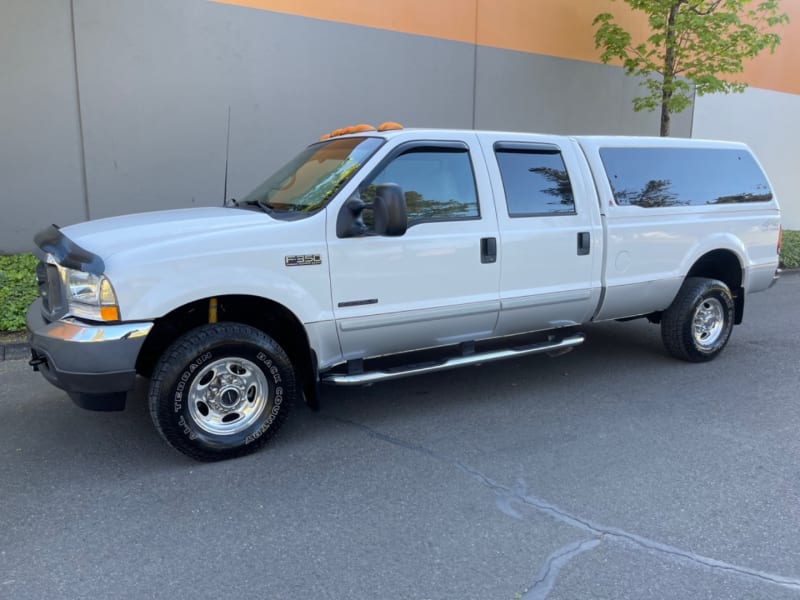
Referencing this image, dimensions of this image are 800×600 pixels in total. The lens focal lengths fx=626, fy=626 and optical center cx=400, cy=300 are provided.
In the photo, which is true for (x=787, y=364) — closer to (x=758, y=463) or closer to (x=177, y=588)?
(x=758, y=463)

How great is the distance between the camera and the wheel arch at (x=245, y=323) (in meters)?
3.97

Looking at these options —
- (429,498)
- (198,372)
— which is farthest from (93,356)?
(429,498)

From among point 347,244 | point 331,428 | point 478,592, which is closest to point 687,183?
point 347,244

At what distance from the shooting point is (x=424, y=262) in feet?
14.4

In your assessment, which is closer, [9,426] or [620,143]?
[9,426]

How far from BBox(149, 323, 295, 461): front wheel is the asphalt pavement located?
0.52ft

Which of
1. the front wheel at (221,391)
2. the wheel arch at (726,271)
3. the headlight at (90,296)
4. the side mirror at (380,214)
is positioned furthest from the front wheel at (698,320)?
the headlight at (90,296)

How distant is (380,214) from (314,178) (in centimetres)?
82

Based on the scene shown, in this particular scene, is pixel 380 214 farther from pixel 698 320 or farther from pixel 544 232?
pixel 698 320

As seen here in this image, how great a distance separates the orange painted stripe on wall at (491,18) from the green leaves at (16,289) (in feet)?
14.2

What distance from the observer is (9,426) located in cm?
444

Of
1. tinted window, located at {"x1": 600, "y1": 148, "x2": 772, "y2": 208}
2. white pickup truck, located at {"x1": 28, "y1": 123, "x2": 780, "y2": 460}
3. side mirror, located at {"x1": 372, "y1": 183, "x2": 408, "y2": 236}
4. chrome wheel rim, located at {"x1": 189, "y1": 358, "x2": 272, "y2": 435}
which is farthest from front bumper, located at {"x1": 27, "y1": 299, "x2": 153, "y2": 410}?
tinted window, located at {"x1": 600, "y1": 148, "x2": 772, "y2": 208}

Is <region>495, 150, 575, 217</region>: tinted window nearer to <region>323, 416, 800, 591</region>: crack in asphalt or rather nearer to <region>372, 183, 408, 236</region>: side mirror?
<region>372, 183, 408, 236</region>: side mirror

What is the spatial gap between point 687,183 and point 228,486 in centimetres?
480
